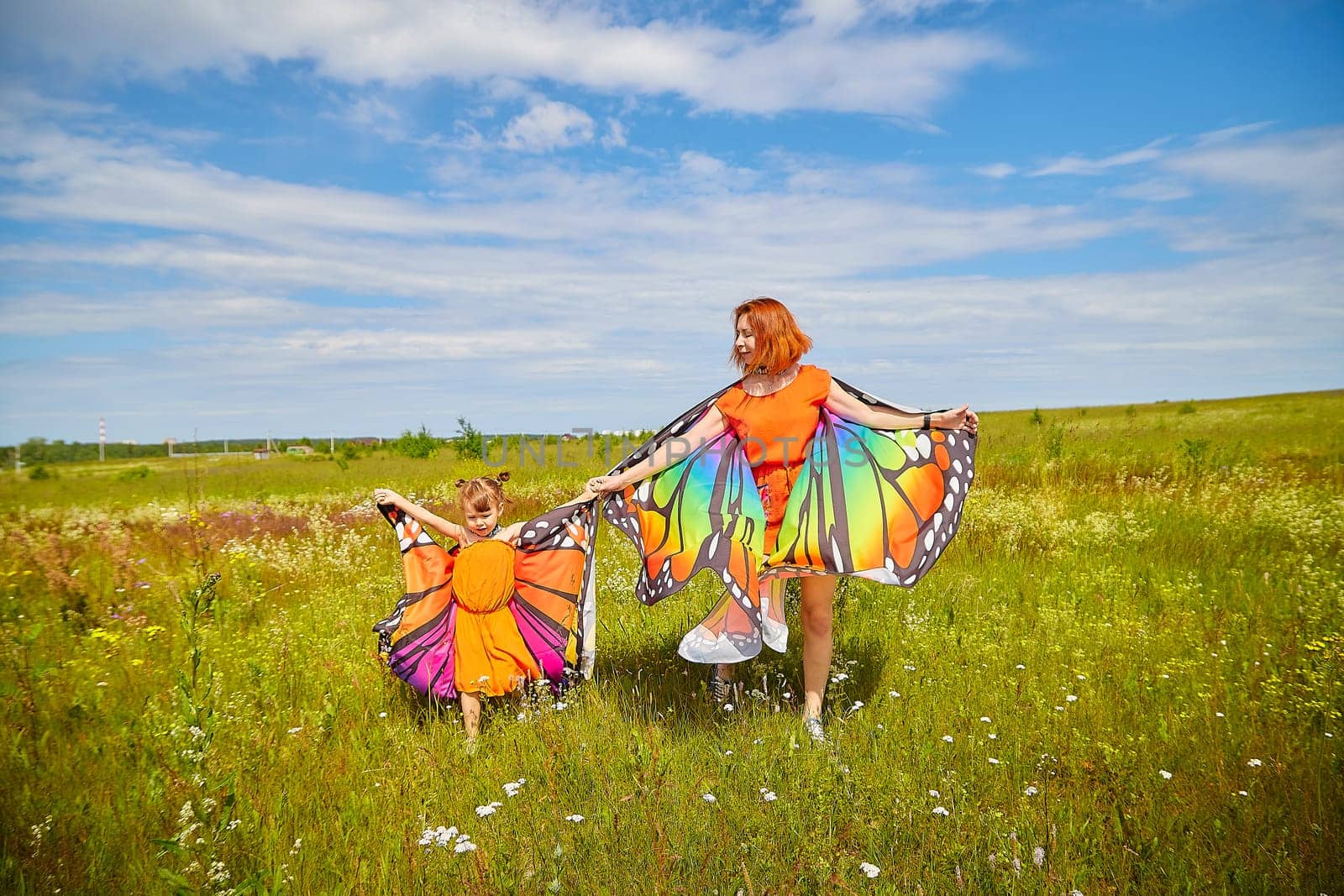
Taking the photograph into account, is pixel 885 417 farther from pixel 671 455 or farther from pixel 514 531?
pixel 514 531

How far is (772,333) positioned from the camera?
466 cm

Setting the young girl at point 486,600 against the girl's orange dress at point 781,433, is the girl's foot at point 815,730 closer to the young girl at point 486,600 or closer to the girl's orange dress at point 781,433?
the girl's orange dress at point 781,433

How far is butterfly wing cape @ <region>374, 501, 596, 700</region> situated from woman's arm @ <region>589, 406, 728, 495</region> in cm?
29

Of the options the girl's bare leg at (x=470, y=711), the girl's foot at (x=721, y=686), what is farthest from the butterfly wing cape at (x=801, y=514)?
the girl's bare leg at (x=470, y=711)

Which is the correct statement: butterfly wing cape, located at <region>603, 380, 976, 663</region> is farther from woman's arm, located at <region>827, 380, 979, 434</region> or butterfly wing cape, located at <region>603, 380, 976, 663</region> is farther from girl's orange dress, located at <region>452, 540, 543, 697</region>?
girl's orange dress, located at <region>452, 540, 543, 697</region>

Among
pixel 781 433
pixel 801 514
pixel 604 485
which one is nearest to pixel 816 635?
pixel 801 514

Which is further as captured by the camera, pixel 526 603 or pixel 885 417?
pixel 526 603

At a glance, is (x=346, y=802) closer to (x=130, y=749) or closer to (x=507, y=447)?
(x=130, y=749)

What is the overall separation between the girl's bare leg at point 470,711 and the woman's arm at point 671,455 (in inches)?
58.0

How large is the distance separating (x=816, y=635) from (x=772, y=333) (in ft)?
6.04

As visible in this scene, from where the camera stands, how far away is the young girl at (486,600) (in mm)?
4812

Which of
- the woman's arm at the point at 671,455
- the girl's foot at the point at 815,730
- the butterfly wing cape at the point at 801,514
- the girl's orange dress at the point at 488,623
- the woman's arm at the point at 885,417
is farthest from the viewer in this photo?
the woman's arm at the point at 671,455

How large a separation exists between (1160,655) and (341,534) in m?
9.10

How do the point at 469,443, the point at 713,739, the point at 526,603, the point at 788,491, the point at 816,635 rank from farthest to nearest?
the point at 469,443 < the point at 526,603 < the point at 788,491 < the point at 816,635 < the point at 713,739
